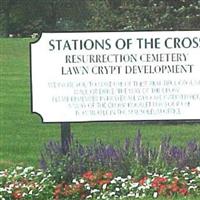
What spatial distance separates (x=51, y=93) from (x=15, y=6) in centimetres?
5438

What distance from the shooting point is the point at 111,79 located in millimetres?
10633

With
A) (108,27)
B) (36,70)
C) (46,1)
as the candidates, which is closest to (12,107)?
(108,27)

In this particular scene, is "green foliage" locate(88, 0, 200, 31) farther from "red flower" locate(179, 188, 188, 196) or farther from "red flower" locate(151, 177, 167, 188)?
"red flower" locate(179, 188, 188, 196)

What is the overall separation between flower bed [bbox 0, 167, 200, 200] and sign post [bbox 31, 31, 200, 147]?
921mm

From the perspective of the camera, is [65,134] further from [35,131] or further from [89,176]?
[35,131]

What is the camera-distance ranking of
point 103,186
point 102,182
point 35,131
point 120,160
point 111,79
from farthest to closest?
point 35,131 < point 111,79 < point 120,160 < point 102,182 < point 103,186

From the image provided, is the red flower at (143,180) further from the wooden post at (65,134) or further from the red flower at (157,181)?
the wooden post at (65,134)

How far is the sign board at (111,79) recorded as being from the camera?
10.6 meters

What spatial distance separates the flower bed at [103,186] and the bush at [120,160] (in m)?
0.13

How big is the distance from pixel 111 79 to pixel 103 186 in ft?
5.52

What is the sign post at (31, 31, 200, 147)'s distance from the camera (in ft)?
34.8

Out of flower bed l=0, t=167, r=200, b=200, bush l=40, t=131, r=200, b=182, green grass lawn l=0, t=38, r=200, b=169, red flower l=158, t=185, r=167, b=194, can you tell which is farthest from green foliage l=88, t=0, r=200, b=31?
red flower l=158, t=185, r=167, b=194

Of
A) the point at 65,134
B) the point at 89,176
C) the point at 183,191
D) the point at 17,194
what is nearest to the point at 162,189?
the point at 183,191

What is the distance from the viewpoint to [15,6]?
64.3m
